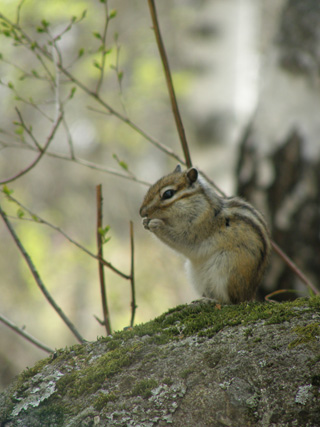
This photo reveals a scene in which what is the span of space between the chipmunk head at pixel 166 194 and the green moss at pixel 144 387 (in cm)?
155

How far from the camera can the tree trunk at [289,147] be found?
14.9ft

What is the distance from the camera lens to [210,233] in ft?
10.0

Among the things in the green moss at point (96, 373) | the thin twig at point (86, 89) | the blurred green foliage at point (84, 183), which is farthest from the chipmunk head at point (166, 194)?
the blurred green foliage at point (84, 183)

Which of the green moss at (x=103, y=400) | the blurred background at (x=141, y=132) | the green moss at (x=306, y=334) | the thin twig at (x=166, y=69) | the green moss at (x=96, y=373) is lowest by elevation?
the green moss at (x=306, y=334)

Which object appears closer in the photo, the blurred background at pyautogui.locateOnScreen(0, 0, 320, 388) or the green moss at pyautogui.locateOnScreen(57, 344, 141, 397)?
the green moss at pyautogui.locateOnScreen(57, 344, 141, 397)

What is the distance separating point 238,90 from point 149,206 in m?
4.32

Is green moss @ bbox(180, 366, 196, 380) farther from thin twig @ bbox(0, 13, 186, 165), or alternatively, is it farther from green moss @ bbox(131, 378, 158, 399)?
thin twig @ bbox(0, 13, 186, 165)

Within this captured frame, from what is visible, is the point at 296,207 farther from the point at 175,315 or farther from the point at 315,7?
the point at 175,315

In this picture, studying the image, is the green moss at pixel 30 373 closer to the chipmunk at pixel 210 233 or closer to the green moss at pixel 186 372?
the green moss at pixel 186 372

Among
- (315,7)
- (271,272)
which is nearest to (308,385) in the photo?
(271,272)

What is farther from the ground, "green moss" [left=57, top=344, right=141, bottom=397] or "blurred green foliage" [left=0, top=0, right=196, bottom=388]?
"blurred green foliage" [left=0, top=0, right=196, bottom=388]

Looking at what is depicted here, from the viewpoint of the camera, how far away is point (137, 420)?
5.20ft

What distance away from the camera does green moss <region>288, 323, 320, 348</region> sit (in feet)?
5.57

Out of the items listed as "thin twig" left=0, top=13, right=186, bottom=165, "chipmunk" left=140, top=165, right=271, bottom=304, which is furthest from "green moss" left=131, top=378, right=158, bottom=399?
"thin twig" left=0, top=13, right=186, bottom=165
